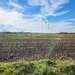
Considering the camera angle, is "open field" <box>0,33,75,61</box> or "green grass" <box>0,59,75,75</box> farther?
"open field" <box>0,33,75,61</box>

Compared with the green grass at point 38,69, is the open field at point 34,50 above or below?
below

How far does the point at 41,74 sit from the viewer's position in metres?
7.33

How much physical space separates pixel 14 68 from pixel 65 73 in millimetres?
1946

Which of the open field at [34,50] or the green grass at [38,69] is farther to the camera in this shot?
the open field at [34,50]

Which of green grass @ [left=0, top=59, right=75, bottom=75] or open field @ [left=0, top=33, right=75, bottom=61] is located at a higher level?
green grass @ [left=0, top=59, right=75, bottom=75]

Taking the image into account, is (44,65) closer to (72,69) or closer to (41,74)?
(41,74)

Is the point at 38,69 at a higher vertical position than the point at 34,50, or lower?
higher

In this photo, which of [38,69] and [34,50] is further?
[34,50]

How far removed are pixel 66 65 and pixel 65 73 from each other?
0.51 meters

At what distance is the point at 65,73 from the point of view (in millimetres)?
7715

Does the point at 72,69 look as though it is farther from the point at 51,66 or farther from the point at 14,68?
the point at 14,68

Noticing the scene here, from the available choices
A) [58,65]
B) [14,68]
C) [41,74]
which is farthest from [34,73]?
[58,65]

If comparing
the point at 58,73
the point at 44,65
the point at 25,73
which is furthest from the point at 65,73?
the point at 25,73

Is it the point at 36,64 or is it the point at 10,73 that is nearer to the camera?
the point at 10,73
